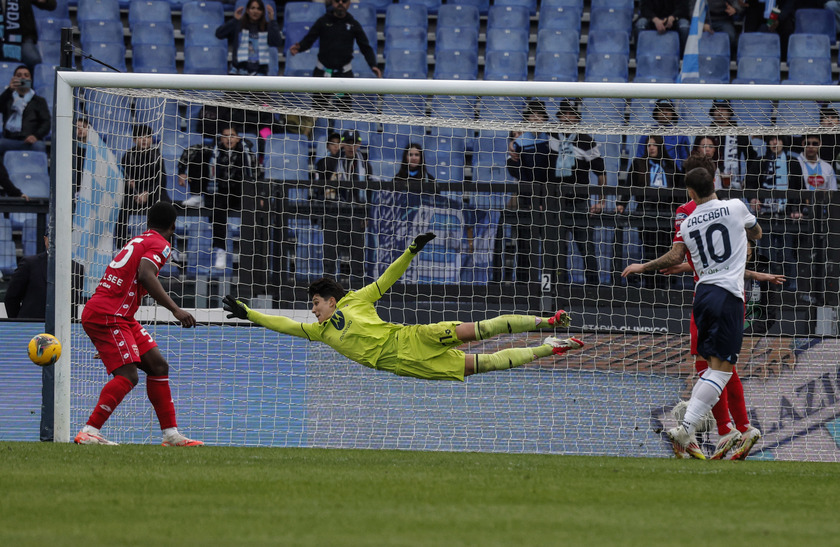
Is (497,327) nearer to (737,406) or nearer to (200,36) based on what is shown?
(737,406)

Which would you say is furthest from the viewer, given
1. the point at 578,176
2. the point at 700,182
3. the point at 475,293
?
the point at 578,176

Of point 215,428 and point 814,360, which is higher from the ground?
point 814,360

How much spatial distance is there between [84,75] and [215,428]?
3.29 meters

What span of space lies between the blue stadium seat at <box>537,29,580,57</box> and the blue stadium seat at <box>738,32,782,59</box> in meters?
2.35

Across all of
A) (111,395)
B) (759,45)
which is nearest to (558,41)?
(759,45)

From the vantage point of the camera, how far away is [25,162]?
1361 cm

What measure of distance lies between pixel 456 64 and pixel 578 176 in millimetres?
5894

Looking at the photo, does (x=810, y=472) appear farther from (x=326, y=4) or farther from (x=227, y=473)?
(x=326, y=4)

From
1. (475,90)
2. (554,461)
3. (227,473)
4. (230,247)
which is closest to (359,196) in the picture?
(230,247)

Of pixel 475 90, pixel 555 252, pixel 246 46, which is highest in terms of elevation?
pixel 246 46

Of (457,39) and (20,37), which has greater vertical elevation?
(457,39)

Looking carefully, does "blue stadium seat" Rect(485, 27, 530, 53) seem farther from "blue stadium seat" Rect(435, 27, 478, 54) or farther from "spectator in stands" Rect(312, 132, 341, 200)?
"spectator in stands" Rect(312, 132, 341, 200)

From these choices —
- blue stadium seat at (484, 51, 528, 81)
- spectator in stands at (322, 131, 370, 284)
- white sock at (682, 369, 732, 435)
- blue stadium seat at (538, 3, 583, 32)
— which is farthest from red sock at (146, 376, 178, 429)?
blue stadium seat at (538, 3, 583, 32)

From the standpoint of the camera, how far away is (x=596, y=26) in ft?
50.6
